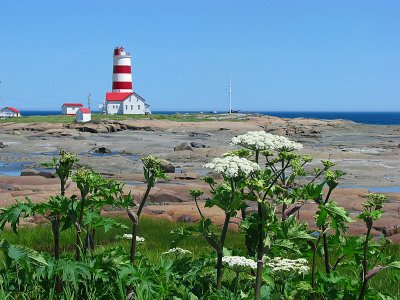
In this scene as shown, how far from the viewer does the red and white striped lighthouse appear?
92250 mm

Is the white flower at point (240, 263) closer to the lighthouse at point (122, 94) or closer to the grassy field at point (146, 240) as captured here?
the grassy field at point (146, 240)

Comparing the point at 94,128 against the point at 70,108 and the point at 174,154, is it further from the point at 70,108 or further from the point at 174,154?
the point at 70,108

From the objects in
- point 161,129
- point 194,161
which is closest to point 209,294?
point 194,161

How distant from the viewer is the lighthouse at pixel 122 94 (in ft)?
295

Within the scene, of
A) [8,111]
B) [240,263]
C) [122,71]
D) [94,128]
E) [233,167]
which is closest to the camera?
[233,167]

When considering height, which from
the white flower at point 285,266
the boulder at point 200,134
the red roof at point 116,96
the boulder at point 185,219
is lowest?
the boulder at point 200,134

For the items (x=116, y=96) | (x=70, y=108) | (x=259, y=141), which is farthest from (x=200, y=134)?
(x=259, y=141)

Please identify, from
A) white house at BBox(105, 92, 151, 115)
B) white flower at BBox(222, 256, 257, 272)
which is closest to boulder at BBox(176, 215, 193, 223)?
white flower at BBox(222, 256, 257, 272)

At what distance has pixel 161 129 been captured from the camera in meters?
60.8

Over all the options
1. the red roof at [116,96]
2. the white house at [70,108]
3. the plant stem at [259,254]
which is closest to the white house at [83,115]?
the red roof at [116,96]

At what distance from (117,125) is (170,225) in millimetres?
49376

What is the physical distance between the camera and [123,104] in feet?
295

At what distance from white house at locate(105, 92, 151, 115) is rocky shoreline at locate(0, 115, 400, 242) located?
20347mm

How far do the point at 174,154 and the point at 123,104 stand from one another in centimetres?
5384
